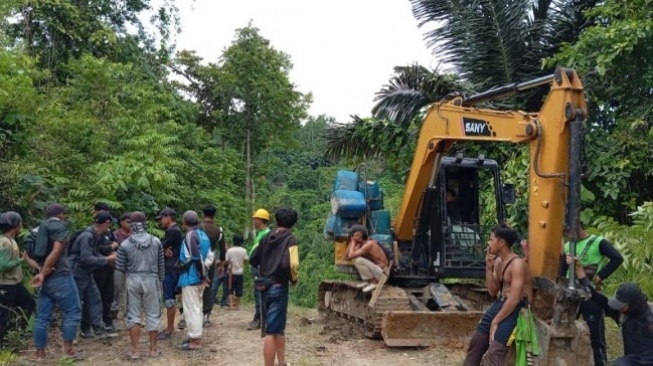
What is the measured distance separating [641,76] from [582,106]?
6.05 m

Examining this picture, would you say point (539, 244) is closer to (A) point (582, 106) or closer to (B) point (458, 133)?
(A) point (582, 106)

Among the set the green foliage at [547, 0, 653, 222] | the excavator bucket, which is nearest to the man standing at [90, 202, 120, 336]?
the excavator bucket

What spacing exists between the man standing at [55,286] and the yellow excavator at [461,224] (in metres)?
3.72

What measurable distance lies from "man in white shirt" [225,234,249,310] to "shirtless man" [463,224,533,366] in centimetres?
771

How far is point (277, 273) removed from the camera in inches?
273

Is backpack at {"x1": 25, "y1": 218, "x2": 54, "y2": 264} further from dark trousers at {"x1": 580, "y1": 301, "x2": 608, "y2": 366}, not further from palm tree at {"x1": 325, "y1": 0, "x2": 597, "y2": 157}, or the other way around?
palm tree at {"x1": 325, "y1": 0, "x2": 597, "y2": 157}

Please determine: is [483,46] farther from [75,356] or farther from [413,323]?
[75,356]

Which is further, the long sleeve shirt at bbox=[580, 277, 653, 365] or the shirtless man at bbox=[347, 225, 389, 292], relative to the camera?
the shirtless man at bbox=[347, 225, 389, 292]

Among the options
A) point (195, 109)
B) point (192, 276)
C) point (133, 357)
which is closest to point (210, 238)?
point (192, 276)

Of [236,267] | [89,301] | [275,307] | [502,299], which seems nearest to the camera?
[502,299]

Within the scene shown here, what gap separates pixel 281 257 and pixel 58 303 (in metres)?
2.63

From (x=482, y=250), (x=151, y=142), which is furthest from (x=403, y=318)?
(x=151, y=142)

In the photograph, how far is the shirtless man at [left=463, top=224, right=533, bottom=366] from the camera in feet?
19.5

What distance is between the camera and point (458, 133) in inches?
351
